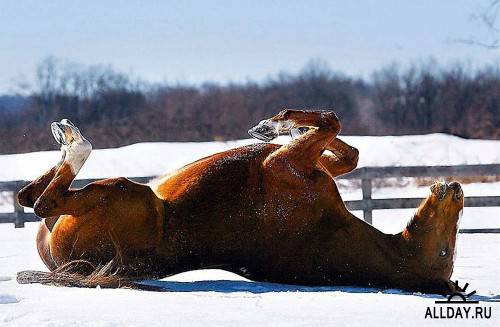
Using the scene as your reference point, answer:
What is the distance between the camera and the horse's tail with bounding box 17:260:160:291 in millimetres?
5148

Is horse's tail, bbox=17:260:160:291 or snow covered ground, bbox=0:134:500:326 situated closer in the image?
snow covered ground, bbox=0:134:500:326

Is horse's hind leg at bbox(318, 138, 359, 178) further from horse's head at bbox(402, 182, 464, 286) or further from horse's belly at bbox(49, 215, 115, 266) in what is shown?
horse's belly at bbox(49, 215, 115, 266)

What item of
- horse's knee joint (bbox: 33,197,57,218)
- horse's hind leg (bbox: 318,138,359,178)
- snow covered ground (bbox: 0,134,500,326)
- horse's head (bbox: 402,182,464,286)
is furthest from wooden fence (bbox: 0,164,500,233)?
horse's knee joint (bbox: 33,197,57,218)

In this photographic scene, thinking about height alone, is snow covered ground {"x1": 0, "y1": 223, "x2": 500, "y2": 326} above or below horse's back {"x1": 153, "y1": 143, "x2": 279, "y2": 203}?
below

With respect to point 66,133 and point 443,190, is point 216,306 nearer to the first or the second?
point 66,133

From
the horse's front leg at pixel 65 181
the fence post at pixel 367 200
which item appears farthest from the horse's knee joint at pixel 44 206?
the fence post at pixel 367 200

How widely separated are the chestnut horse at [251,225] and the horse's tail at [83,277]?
12mm

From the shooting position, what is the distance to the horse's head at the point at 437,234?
549 centimetres

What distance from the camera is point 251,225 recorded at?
5.40 meters

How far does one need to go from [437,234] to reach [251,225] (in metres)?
1.10

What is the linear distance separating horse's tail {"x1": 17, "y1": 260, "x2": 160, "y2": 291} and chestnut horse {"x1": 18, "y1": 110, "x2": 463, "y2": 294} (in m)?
0.01

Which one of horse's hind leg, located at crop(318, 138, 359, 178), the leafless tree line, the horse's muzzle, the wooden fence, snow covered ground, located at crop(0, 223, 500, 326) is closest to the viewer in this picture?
snow covered ground, located at crop(0, 223, 500, 326)

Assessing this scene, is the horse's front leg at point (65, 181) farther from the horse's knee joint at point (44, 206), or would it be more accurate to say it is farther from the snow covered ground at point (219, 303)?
the snow covered ground at point (219, 303)

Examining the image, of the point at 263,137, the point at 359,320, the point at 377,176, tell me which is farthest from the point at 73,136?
the point at 377,176
